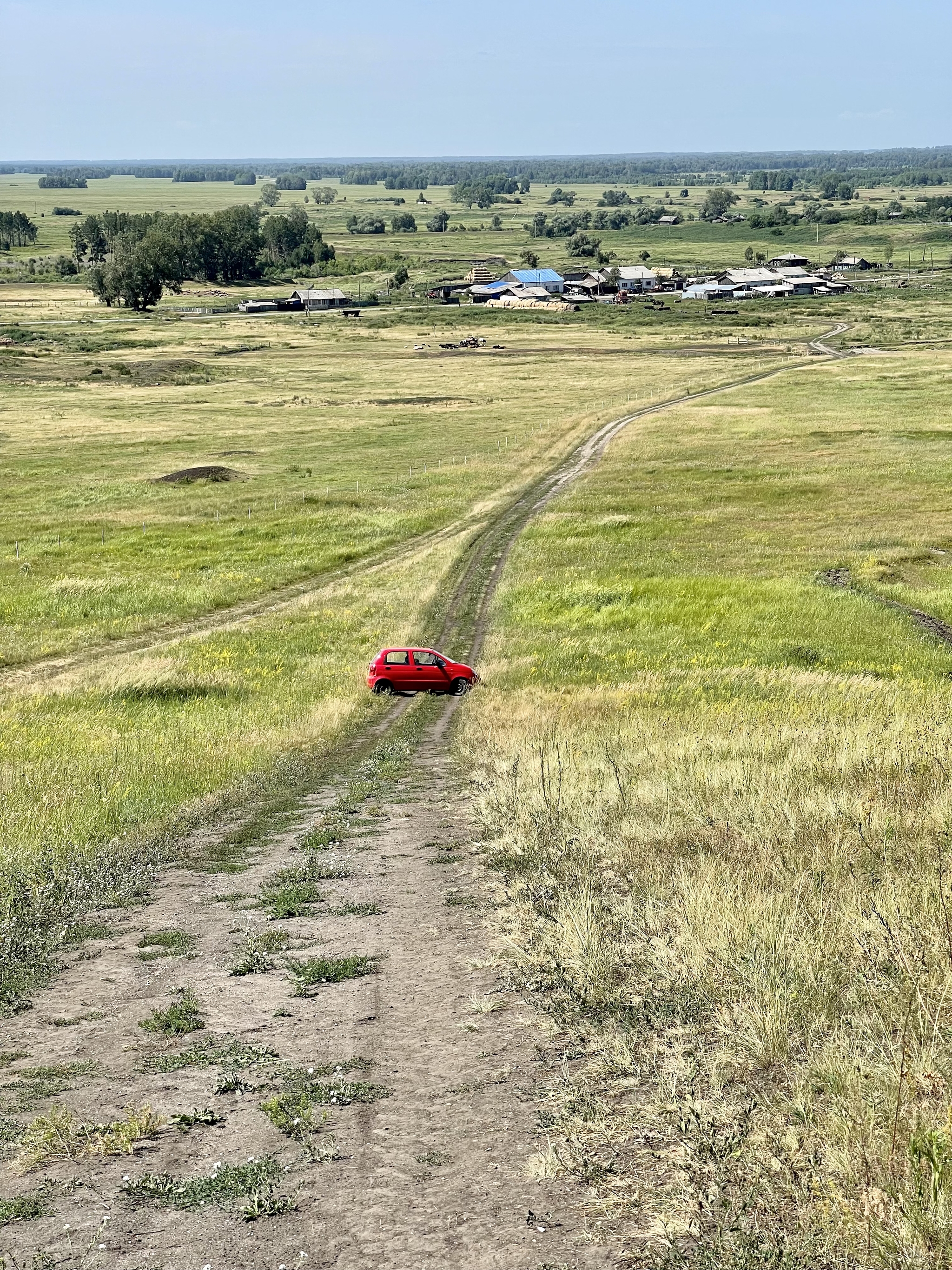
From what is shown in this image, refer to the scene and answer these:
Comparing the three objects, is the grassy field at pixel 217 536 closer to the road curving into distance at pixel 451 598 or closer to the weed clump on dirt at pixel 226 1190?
the road curving into distance at pixel 451 598

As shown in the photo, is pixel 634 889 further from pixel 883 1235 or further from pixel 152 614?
pixel 152 614

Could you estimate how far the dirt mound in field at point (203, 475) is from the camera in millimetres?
71000

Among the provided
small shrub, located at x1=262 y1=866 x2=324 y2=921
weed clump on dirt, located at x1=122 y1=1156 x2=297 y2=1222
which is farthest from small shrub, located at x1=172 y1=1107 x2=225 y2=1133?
small shrub, located at x1=262 y1=866 x2=324 y2=921

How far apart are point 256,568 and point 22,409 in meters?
64.0

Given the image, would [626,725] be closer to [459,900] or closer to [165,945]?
[459,900]

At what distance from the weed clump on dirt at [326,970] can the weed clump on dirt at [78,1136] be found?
2738mm

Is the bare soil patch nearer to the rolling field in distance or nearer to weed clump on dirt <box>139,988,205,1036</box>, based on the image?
the rolling field in distance

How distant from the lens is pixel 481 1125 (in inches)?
368

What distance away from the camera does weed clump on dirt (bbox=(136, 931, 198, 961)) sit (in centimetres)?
1363

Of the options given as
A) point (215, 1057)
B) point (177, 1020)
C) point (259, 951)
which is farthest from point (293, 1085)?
point (259, 951)

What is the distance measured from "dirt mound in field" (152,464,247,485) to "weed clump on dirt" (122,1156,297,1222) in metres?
64.6

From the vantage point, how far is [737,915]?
11.5m

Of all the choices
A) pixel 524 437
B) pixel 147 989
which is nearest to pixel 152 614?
pixel 147 989

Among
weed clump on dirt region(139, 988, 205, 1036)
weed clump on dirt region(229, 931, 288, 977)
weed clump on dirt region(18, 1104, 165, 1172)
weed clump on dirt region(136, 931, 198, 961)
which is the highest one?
weed clump on dirt region(18, 1104, 165, 1172)
